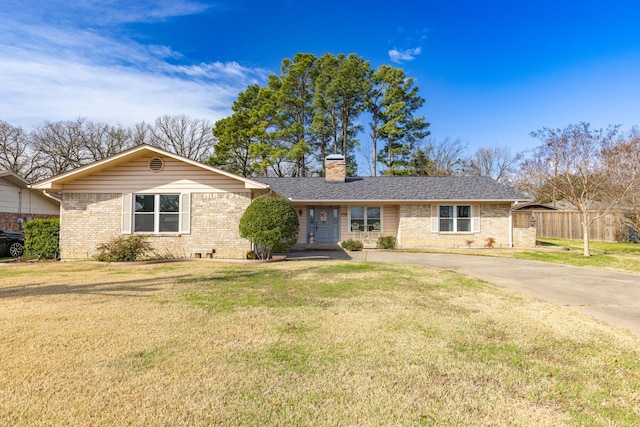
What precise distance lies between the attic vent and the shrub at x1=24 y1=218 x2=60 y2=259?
14.1 feet

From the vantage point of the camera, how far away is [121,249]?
436 inches

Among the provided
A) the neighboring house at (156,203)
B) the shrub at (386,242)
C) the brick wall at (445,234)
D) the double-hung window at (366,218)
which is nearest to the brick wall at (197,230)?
the neighboring house at (156,203)

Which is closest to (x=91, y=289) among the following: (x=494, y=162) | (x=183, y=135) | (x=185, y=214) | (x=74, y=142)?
(x=185, y=214)

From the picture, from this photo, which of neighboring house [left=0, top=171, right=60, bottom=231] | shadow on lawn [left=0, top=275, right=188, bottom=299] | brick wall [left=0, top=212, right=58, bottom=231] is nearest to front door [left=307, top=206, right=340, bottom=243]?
shadow on lawn [left=0, top=275, right=188, bottom=299]

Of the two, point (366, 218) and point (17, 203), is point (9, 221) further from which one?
point (366, 218)

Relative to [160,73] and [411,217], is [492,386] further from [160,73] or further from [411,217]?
[160,73]

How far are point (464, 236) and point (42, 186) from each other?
1796 cm

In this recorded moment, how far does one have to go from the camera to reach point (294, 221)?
461 inches

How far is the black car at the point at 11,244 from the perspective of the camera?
44.8 feet

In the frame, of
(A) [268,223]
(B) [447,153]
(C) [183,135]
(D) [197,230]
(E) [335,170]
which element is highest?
(C) [183,135]

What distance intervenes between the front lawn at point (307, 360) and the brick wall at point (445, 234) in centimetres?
1065

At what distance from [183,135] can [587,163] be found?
118 ft

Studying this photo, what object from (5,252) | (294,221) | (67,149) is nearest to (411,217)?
(294,221)

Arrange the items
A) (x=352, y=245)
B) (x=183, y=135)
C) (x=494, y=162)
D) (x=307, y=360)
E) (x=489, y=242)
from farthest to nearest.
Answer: (x=494, y=162)
(x=183, y=135)
(x=489, y=242)
(x=352, y=245)
(x=307, y=360)
